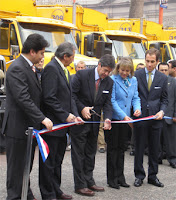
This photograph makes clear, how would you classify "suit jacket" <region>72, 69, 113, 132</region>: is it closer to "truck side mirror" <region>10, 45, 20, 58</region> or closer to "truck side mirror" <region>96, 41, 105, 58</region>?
"truck side mirror" <region>10, 45, 20, 58</region>

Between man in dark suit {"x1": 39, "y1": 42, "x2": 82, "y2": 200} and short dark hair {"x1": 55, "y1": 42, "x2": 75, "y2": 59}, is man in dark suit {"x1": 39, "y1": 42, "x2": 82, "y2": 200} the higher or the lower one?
the lower one

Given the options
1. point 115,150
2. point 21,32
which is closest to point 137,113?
point 115,150

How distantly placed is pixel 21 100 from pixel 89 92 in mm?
1426

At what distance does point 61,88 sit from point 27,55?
2.10 ft

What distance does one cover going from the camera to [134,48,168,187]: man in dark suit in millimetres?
6156

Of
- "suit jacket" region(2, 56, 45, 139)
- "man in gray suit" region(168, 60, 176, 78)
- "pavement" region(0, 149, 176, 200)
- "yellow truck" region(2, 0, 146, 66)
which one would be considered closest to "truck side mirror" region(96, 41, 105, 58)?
"yellow truck" region(2, 0, 146, 66)

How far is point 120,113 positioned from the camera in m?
5.83

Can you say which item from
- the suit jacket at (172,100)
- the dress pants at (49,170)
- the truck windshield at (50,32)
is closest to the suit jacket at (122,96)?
the dress pants at (49,170)

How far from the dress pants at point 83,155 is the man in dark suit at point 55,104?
0.46 metres

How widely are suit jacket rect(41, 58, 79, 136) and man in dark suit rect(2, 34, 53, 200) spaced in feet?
0.60

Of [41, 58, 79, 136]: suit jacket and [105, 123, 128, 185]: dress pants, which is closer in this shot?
[41, 58, 79, 136]: suit jacket

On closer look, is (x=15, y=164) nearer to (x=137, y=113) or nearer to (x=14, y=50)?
(x=137, y=113)

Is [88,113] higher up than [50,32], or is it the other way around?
[50,32]

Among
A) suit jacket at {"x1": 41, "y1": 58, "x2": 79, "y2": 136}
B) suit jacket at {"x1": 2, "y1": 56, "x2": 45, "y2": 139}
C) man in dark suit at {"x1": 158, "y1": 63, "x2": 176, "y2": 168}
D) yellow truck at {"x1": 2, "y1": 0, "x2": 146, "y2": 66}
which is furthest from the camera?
yellow truck at {"x1": 2, "y1": 0, "x2": 146, "y2": 66}
